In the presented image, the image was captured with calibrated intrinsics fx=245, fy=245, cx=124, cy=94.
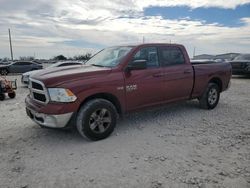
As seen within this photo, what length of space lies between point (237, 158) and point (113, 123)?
223 cm

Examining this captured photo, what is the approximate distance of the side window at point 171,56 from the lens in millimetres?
5742

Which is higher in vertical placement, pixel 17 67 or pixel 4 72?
pixel 17 67

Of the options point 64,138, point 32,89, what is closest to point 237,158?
point 64,138

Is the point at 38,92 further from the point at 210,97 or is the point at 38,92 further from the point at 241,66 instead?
the point at 241,66

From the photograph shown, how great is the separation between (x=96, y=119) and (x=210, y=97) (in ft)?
12.9

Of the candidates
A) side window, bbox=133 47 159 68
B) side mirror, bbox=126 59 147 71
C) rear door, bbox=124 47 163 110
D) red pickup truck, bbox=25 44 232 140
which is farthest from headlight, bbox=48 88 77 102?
side window, bbox=133 47 159 68

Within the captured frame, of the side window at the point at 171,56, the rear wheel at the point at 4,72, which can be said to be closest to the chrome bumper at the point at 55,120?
the side window at the point at 171,56

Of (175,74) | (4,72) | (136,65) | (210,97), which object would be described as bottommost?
(4,72)

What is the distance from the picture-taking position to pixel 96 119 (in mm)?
4551

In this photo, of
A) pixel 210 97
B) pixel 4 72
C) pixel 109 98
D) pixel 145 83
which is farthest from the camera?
pixel 4 72

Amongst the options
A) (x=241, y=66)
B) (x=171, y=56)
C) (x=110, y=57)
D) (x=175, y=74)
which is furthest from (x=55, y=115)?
(x=241, y=66)

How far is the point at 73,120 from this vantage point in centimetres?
438

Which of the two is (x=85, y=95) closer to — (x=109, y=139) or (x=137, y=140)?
(x=109, y=139)

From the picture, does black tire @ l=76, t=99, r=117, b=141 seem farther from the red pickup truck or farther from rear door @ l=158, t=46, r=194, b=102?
rear door @ l=158, t=46, r=194, b=102
